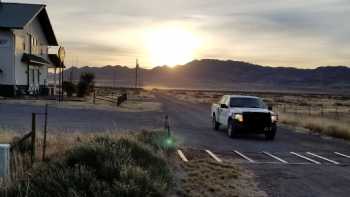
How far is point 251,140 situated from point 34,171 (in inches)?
534

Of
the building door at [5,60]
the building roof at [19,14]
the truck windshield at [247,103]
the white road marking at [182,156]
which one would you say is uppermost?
the building roof at [19,14]

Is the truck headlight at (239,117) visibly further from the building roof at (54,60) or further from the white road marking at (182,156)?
the building roof at (54,60)

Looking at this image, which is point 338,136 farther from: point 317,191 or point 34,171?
point 34,171

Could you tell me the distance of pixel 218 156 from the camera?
52.5 ft

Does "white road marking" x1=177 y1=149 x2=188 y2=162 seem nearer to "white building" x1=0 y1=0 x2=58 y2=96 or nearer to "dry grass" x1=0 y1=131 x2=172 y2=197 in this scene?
"dry grass" x1=0 y1=131 x2=172 y2=197

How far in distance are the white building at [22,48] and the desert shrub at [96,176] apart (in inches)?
1392

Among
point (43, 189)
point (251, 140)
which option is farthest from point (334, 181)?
point (251, 140)

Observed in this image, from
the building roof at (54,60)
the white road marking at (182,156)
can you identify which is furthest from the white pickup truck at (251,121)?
the building roof at (54,60)

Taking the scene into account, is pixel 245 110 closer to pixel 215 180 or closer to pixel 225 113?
pixel 225 113

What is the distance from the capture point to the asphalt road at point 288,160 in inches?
437

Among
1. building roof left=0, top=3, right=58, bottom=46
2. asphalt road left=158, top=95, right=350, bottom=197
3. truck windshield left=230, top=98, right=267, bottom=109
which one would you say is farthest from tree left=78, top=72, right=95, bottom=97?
truck windshield left=230, top=98, right=267, bottom=109

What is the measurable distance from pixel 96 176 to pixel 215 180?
3261 mm

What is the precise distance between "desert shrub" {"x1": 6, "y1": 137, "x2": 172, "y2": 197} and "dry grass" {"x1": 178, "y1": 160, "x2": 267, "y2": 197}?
22.4 inches

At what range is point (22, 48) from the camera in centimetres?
4691
